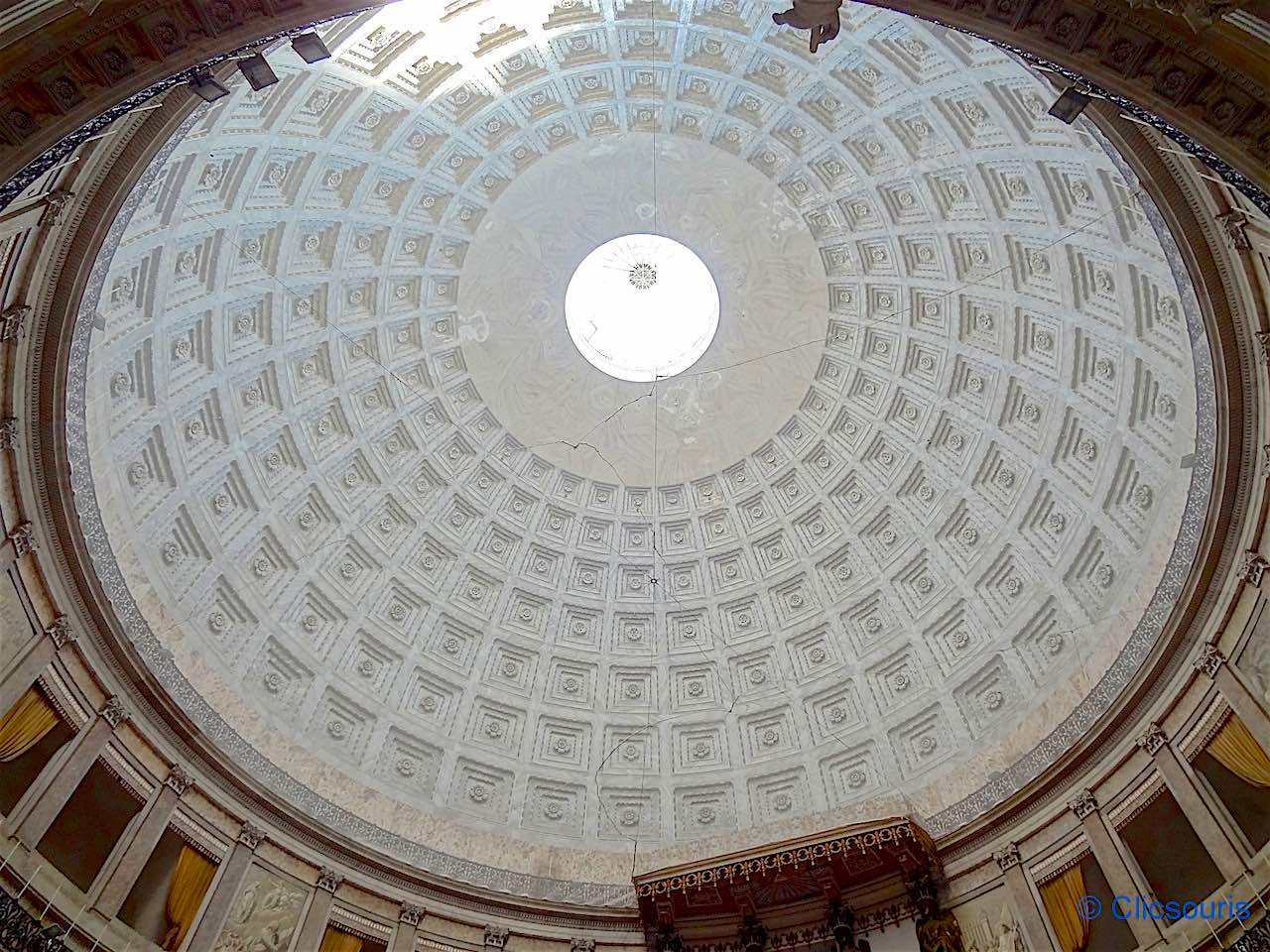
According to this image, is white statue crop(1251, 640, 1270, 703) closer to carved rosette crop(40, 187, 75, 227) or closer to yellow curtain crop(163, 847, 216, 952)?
yellow curtain crop(163, 847, 216, 952)

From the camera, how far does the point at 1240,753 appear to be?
46.6ft

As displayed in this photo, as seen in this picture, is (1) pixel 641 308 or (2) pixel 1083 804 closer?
(2) pixel 1083 804

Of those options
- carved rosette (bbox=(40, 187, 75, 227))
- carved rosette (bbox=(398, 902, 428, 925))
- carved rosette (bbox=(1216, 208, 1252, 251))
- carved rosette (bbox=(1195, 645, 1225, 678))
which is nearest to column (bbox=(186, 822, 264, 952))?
carved rosette (bbox=(398, 902, 428, 925))

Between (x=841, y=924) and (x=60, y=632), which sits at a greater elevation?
(x=60, y=632)

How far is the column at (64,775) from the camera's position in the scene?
14.1 m

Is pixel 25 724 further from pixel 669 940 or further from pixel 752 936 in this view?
pixel 752 936

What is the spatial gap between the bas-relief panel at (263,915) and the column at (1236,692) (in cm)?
1586

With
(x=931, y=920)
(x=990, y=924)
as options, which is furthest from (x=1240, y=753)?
(x=931, y=920)

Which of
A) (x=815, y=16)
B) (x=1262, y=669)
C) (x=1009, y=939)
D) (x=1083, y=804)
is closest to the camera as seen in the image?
(x=815, y=16)

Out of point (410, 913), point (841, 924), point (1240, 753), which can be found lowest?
point (841, 924)

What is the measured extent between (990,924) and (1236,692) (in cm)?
582

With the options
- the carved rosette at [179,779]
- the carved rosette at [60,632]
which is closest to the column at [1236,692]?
the carved rosette at [179,779]

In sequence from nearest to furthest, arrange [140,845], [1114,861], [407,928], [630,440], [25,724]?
[25,724]
[1114,861]
[140,845]
[407,928]
[630,440]

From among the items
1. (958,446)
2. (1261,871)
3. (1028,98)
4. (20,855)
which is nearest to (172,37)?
(20,855)
